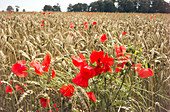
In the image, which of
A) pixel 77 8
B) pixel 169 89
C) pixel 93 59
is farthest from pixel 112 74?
pixel 77 8

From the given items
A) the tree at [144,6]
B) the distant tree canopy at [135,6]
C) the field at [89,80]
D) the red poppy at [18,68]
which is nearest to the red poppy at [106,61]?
the field at [89,80]

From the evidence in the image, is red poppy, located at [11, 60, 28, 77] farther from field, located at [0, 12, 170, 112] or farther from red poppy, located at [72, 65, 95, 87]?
red poppy, located at [72, 65, 95, 87]

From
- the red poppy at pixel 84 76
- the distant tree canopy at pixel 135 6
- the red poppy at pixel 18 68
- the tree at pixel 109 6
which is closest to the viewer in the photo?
the red poppy at pixel 84 76

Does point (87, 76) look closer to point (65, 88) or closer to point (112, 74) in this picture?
point (65, 88)

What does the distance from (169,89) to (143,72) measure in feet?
2.87

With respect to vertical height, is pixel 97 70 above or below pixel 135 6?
below

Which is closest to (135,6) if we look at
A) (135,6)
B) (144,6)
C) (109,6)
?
(135,6)

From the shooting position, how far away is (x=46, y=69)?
73 centimetres

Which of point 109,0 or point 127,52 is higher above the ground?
point 109,0

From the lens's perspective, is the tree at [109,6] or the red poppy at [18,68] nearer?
the red poppy at [18,68]

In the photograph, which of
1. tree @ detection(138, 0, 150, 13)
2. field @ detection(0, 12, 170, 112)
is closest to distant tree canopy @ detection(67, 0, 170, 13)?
tree @ detection(138, 0, 150, 13)

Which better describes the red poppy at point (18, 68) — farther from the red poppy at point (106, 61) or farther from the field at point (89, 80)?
the red poppy at point (106, 61)

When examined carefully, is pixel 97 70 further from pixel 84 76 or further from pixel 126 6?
pixel 126 6

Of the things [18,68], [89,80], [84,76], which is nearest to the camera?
[84,76]
